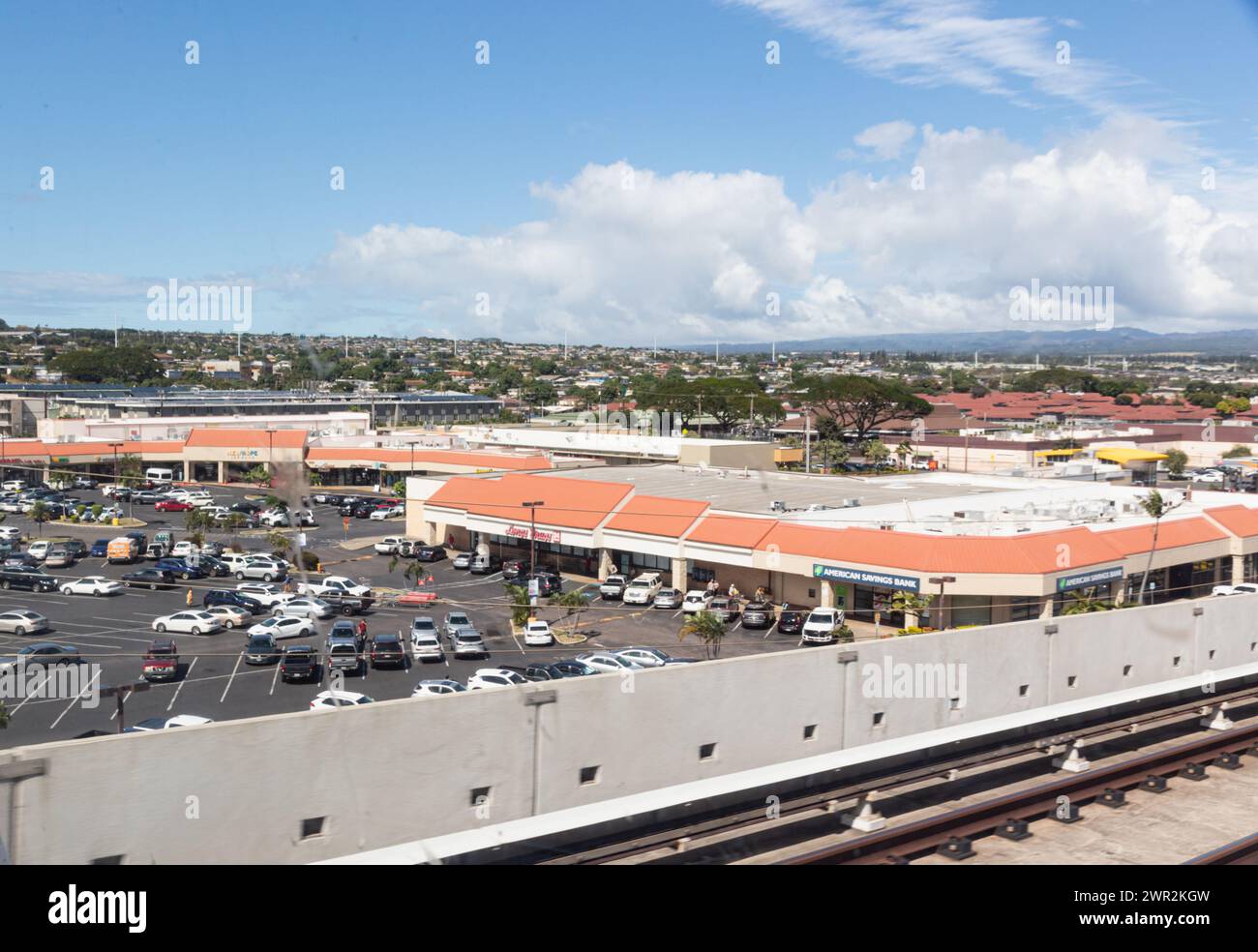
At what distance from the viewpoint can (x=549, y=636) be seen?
2045 centimetres

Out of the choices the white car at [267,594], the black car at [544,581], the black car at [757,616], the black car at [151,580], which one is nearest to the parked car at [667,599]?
the black car at [757,616]

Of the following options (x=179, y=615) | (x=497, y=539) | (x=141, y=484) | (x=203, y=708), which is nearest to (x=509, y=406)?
(x=141, y=484)

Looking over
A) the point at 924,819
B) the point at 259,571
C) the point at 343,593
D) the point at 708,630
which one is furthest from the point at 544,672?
the point at 259,571

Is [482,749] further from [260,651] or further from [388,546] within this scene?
[388,546]

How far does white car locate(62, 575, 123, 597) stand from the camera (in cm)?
2428

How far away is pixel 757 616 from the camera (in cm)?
2250

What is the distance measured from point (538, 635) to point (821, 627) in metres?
5.66

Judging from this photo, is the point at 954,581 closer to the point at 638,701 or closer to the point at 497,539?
the point at 638,701

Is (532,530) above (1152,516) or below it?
below

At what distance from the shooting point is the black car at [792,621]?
2198 cm

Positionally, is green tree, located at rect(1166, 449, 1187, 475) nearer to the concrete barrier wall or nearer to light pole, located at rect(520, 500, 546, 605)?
light pole, located at rect(520, 500, 546, 605)

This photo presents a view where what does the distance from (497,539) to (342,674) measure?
1507 cm

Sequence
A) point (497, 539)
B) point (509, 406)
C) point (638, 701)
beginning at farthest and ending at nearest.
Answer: point (509, 406)
point (497, 539)
point (638, 701)
